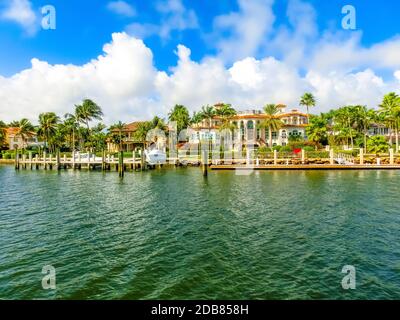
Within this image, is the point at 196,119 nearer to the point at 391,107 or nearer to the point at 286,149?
the point at 286,149

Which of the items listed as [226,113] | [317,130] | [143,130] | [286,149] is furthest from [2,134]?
[317,130]

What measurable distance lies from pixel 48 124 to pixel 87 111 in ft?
37.2

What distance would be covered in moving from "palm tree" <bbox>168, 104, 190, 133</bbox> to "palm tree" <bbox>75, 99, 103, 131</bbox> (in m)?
22.2

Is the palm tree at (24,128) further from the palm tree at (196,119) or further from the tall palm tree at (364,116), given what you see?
the tall palm tree at (364,116)

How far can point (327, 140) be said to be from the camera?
268ft

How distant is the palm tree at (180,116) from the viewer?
82.6 m

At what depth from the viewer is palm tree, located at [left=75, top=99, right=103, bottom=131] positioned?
8975cm

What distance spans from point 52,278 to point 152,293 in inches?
154

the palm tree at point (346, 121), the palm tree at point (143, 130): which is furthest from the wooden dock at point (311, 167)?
the palm tree at point (143, 130)

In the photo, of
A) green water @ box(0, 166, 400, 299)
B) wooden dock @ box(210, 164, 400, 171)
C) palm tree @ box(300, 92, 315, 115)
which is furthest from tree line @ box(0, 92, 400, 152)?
green water @ box(0, 166, 400, 299)

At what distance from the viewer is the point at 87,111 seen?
89.9 metres

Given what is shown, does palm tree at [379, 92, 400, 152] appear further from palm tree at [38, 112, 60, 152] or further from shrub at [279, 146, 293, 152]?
palm tree at [38, 112, 60, 152]
